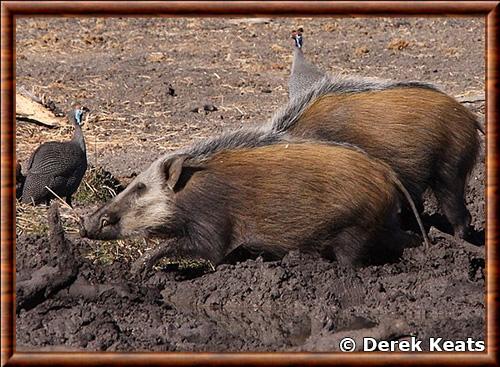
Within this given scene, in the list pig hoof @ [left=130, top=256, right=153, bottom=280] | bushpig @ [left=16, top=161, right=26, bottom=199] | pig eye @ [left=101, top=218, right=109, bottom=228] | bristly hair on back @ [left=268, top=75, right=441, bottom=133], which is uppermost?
bristly hair on back @ [left=268, top=75, right=441, bottom=133]

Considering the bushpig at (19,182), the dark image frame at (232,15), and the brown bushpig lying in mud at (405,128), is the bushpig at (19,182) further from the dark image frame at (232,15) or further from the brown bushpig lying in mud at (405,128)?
the dark image frame at (232,15)

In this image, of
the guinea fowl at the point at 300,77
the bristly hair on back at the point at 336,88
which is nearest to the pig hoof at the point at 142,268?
the bristly hair on back at the point at 336,88

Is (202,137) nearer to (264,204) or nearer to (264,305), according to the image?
(264,204)

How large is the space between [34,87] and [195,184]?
4.86 m

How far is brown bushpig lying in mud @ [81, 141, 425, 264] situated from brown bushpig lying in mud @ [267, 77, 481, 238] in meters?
0.48

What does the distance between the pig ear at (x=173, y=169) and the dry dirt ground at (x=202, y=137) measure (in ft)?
1.85

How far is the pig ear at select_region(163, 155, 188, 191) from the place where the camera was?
6.57 meters

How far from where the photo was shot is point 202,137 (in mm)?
9594

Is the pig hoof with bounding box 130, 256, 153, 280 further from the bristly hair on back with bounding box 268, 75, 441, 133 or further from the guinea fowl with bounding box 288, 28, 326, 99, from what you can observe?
the guinea fowl with bounding box 288, 28, 326, 99

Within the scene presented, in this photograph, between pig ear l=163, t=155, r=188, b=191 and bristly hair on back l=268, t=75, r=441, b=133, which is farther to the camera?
bristly hair on back l=268, t=75, r=441, b=133

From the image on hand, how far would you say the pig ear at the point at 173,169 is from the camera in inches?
259

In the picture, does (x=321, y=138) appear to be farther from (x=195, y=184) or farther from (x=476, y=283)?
(x=476, y=283)

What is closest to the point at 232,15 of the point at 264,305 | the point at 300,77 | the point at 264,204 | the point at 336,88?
the point at 264,204

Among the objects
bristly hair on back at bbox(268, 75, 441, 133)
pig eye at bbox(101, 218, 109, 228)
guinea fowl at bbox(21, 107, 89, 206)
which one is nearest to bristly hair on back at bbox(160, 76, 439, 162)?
bristly hair on back at bbox(268, 75, 441, 133)
